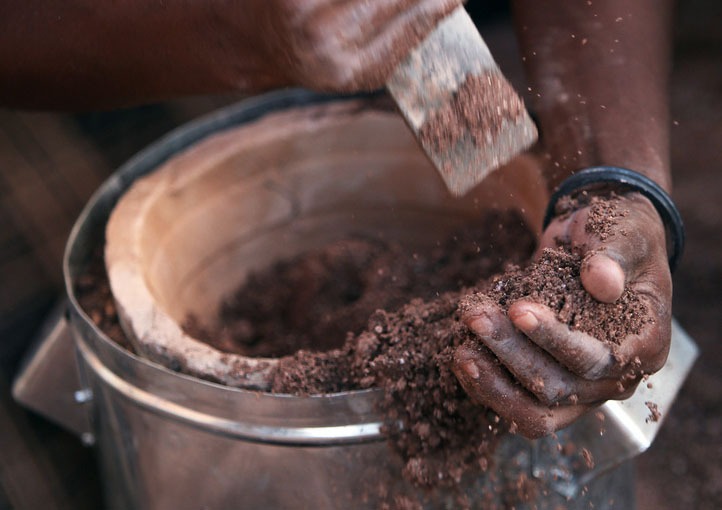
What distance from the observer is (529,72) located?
126 centimetres

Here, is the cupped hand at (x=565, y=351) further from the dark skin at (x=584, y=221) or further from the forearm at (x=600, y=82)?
the forearm at (x=600, y=82)

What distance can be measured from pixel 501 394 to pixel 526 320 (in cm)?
12

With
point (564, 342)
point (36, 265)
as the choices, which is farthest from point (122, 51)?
point (36, 265)

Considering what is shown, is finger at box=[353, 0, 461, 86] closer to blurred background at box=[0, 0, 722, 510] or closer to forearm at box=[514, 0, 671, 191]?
forearm at box=[514, 0, 671, 191]

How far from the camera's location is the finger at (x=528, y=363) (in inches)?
32.5

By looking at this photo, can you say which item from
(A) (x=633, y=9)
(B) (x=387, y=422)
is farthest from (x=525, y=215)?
(B) (x=387, y=422)

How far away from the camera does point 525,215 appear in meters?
1.33

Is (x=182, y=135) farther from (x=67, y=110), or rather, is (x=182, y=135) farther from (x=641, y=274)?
(x=641, y=274)

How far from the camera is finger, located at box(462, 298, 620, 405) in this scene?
83cm

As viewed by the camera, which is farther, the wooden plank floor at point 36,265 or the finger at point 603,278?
the wooden plank floor at point 36,265

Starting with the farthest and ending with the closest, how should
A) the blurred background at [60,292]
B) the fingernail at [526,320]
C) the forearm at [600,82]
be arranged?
the blurred background at [60,292] → the forearm at [600,82] → the fingernail at [526,320]

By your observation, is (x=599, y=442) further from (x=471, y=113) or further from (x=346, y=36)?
(x=346, y=36)

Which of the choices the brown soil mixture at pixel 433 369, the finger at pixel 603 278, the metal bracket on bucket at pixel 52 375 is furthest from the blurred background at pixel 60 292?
the finger at pixel 603 278

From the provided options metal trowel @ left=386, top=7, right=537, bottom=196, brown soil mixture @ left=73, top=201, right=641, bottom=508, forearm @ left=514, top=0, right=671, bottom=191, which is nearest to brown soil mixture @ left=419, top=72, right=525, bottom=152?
metal trowel @ left=386, top=7, right=537, bottom=196
